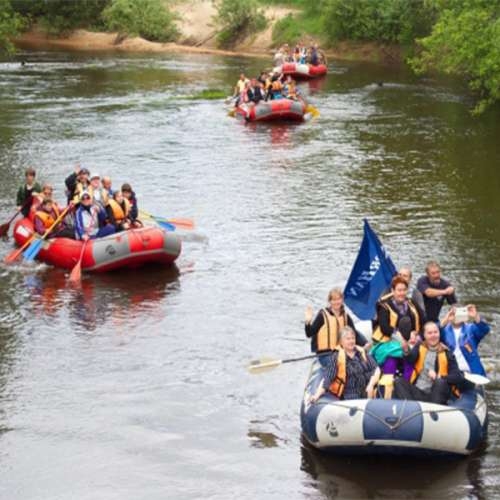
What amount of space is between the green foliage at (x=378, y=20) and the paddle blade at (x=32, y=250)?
3217cm

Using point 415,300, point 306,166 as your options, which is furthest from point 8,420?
point 306,166

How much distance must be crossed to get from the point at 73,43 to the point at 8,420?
4882 centimetres

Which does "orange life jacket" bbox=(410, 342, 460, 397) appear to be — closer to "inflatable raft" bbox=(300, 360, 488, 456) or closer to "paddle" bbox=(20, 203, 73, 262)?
"inflatable raft" bbox=(300, 360, 488, 456)

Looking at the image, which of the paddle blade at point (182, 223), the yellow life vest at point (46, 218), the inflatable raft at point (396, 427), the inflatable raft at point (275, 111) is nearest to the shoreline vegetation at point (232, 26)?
the inflatable raft at point (275, 111)

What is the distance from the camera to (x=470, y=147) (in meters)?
29.3

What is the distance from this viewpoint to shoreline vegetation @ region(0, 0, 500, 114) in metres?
50.0

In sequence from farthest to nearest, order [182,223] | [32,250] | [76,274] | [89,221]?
[182,223] < [89,221] < [32,250] < [76,274]

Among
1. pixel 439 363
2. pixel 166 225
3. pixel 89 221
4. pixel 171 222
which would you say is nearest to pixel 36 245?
pixel 89 221

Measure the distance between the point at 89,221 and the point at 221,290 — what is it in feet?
8.88

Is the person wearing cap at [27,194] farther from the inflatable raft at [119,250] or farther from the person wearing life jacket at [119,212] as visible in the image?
the person wearing life jacket at [119,212]

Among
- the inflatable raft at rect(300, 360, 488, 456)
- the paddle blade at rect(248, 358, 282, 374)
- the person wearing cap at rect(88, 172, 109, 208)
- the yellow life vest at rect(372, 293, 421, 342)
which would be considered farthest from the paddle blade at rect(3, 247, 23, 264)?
the inflatable raft at rect(300, 360, 488, 456)

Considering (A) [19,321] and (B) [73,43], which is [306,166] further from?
(B) [73,43]

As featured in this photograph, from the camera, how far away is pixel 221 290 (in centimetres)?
1802

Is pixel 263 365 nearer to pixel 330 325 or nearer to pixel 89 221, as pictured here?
pixel 330 325
